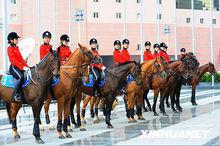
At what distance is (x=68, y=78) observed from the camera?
48.8 feet

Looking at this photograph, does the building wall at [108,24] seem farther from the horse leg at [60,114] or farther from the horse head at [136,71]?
the horse leg at [60,114]

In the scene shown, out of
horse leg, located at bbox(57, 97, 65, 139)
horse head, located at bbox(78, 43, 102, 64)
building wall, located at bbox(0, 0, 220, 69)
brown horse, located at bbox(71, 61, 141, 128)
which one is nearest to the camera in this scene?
horse leg, located at bbox(57, 97, 65, 139)

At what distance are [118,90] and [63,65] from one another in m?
3.03

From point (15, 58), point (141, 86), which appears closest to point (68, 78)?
point (15, 58)

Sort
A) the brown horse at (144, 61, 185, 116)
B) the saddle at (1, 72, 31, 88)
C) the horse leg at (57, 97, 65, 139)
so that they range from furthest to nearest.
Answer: the brown horse at (144, 61, 185, 116)
the horse leg at (57, 97, 65, 139)
the saddle at (1, 72, 31, 88)

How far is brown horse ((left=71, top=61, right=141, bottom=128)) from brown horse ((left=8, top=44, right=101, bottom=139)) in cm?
179

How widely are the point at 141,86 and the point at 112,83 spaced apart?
2.22 meters

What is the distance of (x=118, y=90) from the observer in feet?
57.6

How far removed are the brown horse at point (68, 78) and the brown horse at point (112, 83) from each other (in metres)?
1.79

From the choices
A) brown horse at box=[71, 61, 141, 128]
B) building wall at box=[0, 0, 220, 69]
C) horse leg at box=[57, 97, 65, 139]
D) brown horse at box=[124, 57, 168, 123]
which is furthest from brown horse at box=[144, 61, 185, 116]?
building wall at box=[0, 0, 220, 69]

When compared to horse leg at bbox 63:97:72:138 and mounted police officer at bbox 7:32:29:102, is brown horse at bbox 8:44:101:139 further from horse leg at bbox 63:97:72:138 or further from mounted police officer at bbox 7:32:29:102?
mounted police officer at bbox 7:32:29:102

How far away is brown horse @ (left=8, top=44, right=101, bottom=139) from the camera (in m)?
14.8

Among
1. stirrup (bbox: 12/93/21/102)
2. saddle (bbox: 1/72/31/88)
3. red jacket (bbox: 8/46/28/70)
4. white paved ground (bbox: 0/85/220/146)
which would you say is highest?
red jacket (bbox: 8/46/28/70)

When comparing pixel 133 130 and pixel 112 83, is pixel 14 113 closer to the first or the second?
pixel 112 83
